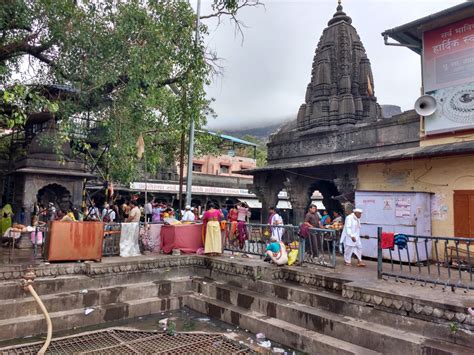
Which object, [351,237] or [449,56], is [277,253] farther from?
[449,56]

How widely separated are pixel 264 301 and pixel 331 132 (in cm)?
1014

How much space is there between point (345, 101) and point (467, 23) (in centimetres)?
614

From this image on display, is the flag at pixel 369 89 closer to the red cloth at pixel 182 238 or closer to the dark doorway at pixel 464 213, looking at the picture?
the dark doorway at pixel 464 213

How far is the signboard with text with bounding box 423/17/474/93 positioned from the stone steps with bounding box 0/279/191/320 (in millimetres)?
9921

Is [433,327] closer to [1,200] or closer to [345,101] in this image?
[345,101]

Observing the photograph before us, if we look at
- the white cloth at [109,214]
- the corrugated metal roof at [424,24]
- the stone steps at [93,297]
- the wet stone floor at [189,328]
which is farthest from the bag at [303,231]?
the white cloth at [109,214]

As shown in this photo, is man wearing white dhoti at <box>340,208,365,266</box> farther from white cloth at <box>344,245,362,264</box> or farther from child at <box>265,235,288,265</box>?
child at <box>265,235,288,265</box>

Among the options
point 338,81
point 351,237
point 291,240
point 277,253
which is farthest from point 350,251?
point 338,81

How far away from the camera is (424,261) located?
389 inches

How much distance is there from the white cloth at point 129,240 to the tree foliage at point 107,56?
268 centimetres

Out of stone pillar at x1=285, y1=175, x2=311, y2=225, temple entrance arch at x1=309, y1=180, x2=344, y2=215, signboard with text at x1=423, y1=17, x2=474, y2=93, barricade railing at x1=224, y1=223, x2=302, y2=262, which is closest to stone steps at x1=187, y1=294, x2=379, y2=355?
barricade railing at x1=224, y1=223, x2=302, y2=262

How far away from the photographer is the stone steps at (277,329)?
5561mm

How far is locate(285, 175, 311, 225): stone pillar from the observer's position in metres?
15.9

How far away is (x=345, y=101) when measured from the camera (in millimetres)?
15969
